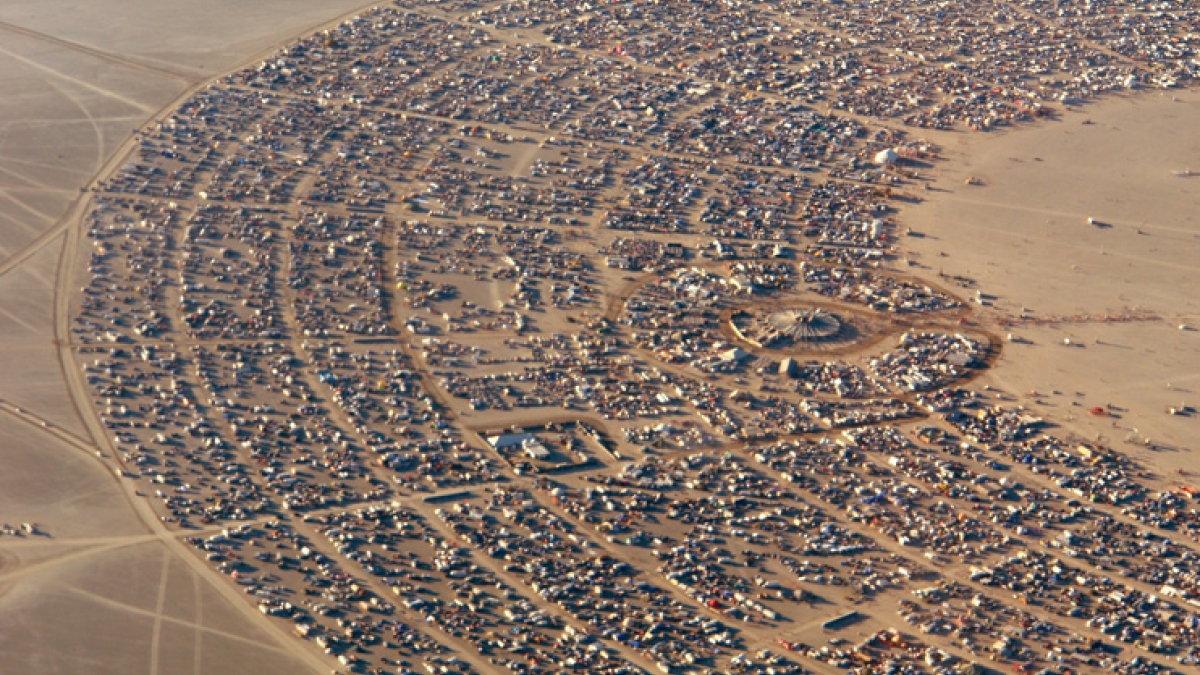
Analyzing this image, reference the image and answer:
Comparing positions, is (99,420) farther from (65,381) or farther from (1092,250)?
(1092,250)

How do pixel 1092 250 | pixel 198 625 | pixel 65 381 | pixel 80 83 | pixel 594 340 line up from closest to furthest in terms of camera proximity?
pixel 198 625, pixel 65 381, pixel 594 340, pixel 1092 250, pixel 80 83

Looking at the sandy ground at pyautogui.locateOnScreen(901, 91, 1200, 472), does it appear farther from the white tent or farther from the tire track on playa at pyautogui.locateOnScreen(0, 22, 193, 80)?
the tire track on playa at pyautogui.locateOnScreen(0, 22, 193, 80)

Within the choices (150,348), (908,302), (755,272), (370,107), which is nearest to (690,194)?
(755,272)

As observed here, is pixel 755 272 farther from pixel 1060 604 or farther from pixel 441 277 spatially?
pixel 1060 604

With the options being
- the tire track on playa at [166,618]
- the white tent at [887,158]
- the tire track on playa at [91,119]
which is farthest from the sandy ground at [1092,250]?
the tire track on playa at [91,119]

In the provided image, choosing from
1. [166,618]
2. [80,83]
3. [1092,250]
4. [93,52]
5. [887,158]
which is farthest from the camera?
[93,52]

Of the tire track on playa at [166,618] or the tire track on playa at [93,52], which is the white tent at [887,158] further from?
the tire track on playa at [166,618]

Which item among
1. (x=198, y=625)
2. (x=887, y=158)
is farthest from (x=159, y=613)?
(x=887, y=158)

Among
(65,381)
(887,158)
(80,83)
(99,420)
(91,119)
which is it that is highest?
(80,83)
